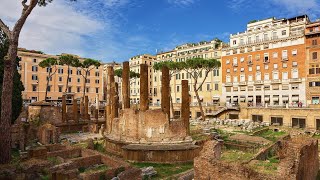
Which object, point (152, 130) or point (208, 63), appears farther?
point (208, 63)

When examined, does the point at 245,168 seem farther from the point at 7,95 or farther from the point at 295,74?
the point at 295,74

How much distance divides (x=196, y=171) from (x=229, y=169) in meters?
1.71

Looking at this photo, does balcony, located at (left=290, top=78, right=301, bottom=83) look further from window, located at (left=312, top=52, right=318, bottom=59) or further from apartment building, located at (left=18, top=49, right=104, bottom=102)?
apartment building, located at (left=18, top=49, right=104, bottom=102)

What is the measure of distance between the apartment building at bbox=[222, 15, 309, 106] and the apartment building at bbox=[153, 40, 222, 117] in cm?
249

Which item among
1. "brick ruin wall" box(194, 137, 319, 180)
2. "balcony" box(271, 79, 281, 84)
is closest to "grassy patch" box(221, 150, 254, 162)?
"brick ruin wall" box(194, 137, 319, 180)

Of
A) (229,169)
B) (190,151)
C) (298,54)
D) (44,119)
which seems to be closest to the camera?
(229,169)

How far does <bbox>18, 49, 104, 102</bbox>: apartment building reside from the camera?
55.6 m

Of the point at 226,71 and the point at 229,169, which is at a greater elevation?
the point at 226,71

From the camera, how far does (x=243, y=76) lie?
50625 mm

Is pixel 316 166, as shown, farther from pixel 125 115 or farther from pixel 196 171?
pixel 125 115

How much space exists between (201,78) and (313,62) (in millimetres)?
23085

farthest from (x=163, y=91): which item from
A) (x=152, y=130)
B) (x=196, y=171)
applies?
(x=196, y=171)

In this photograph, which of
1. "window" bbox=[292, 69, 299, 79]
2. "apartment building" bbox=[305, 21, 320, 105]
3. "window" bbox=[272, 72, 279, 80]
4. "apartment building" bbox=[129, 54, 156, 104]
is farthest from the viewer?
"apartment building" bbox=[129, 54, 156, 104]

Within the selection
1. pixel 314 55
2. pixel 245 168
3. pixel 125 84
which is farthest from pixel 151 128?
pixel 314 55
